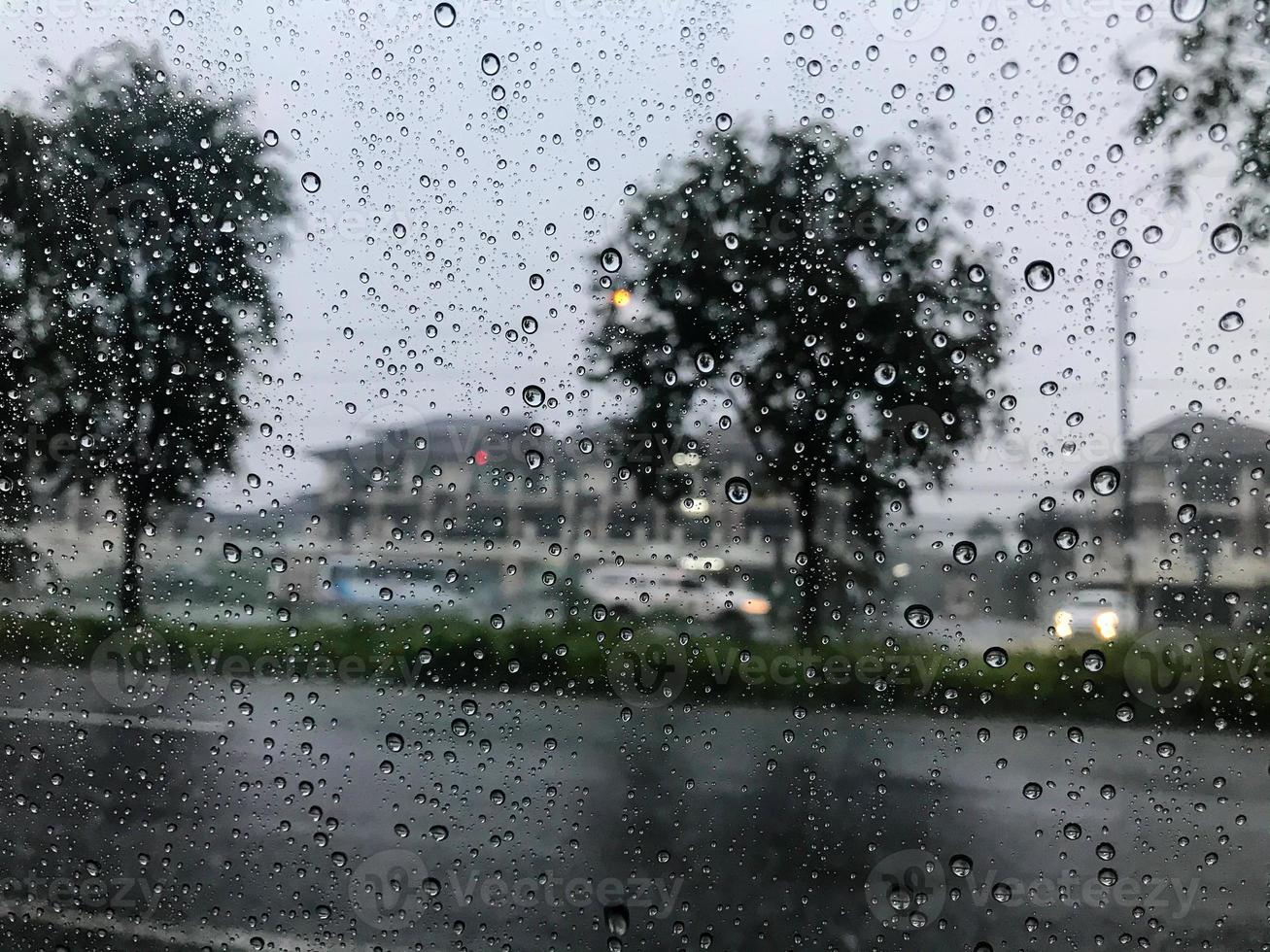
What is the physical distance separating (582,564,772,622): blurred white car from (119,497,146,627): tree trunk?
97cm

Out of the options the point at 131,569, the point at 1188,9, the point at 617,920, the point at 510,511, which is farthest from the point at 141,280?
the point at 1188,9

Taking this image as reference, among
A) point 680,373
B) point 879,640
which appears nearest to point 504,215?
point 680,373

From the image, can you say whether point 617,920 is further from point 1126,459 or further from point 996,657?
point 1126,459

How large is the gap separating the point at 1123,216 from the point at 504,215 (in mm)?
1113

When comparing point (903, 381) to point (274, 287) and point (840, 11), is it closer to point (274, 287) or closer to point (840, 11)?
point (840, 11)

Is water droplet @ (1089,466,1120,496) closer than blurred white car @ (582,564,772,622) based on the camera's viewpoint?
Yes

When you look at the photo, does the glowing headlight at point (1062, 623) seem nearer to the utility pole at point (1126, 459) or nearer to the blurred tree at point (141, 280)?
the utility pole at point (1126, 459)

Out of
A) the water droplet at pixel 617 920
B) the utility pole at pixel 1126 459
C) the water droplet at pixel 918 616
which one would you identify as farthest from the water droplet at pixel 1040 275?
the water droplet at pixel 617 920

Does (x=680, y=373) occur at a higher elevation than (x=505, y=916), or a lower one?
higher

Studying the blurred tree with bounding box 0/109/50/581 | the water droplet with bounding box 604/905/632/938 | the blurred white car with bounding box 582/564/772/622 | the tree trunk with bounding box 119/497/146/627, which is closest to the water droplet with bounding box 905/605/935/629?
the blurred white car with bounding box 582/564/772/622

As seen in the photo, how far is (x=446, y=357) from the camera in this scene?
144 cm

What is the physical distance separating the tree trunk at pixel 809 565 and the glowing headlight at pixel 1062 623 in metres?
0.41

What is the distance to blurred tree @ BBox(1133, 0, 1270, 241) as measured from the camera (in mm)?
1281

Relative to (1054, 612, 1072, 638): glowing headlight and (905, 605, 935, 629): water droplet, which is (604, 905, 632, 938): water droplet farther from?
(1054, 612, 1072, 638): glowing headlight
